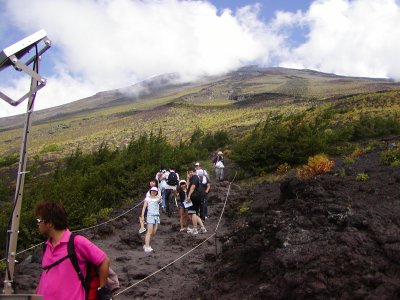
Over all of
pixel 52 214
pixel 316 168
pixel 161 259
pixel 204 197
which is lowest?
pixel 161 259

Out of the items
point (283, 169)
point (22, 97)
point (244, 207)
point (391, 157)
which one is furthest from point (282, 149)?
point (22, 97)

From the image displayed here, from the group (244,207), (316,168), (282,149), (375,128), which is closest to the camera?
(244,207)

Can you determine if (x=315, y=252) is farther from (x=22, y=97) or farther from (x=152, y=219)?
(x=152, y=219)

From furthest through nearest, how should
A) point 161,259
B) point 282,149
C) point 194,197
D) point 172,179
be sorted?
point 282,149 → point 172,179 → point 194,197 → point 161,259

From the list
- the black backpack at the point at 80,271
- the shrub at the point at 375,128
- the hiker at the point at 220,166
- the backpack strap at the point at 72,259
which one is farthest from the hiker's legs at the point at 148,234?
the shrub at the point at 375,128

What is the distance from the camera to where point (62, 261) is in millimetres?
3639

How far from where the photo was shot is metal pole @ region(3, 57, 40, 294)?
380 centimetres

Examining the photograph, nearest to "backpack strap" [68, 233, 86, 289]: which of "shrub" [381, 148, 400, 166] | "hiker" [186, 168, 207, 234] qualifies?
"hiker" [186, 168, 207, 234]

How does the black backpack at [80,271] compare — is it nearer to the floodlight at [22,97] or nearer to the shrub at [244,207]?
the floodlight at [22,97]

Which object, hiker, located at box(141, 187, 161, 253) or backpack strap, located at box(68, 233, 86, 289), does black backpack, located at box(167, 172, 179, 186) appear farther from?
backpack strap, located at box(68, 233, 86, 289)

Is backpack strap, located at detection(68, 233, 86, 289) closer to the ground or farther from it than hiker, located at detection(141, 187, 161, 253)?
farther from it

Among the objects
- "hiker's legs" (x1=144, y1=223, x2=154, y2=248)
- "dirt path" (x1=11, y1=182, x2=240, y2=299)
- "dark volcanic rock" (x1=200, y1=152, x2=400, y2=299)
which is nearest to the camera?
"dark volcanic rock" (x1=200, y1=152, x2=400, y2=299)

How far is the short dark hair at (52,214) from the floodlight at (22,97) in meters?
0.33

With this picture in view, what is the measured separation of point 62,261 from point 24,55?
1.81m
